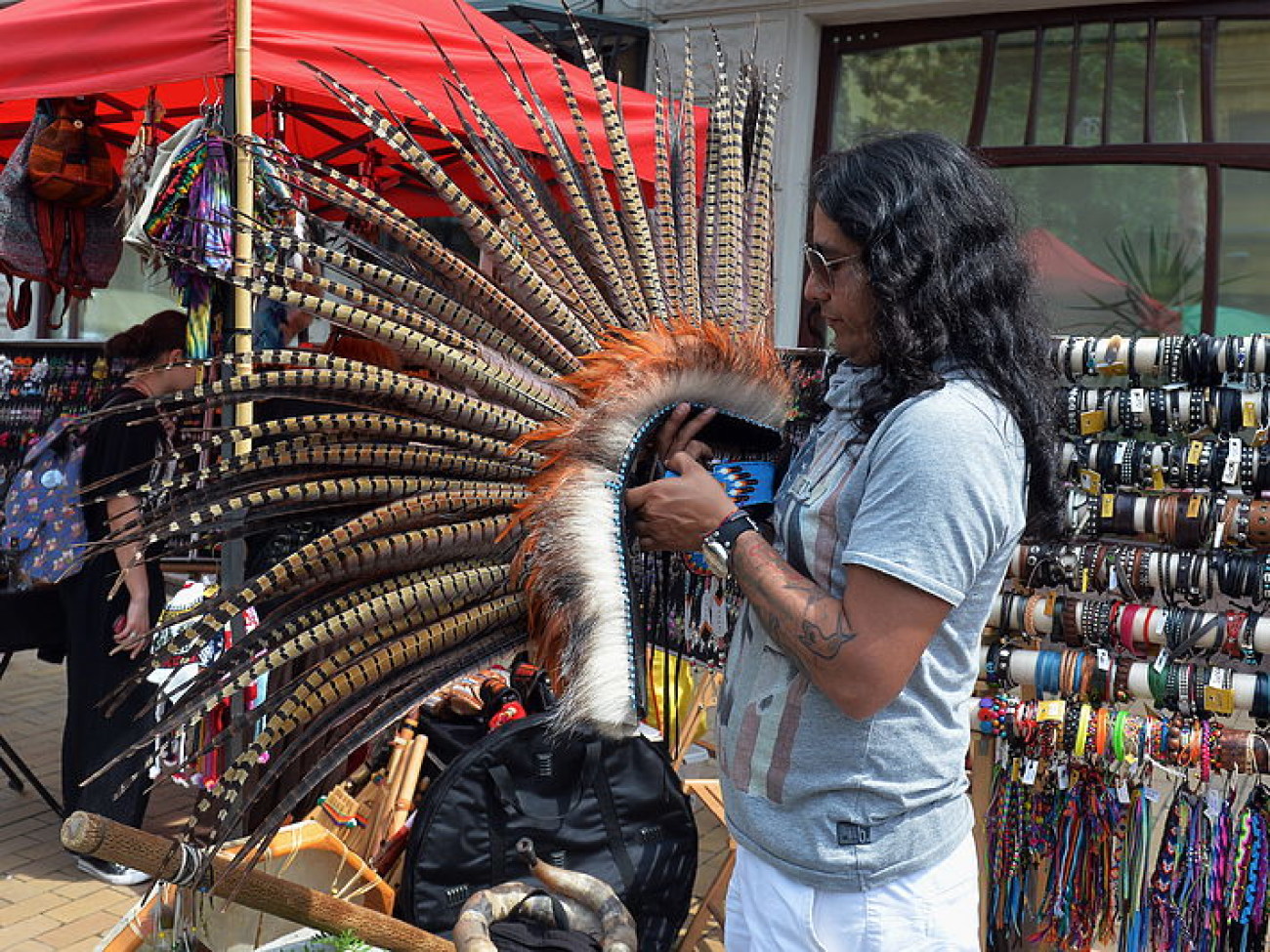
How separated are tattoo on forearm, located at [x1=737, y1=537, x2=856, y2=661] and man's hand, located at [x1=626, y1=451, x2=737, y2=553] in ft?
0.23

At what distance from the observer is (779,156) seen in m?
5.91

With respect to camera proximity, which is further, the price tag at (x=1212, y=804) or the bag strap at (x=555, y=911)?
the price tag at (x=1212, y=804)

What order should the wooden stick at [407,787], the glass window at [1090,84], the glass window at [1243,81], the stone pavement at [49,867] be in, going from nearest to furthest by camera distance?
the wooden stick at [407,787] < the stone pavement at [49,867] < the glass window at [1243,81] < the glass window at [1090,84]

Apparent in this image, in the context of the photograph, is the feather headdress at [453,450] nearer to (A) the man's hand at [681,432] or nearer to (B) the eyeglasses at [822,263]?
(A) the man's hand at [681,432]

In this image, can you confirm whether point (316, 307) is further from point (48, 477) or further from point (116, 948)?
point (48, 477)

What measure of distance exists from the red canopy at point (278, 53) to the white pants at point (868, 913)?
1745 mm

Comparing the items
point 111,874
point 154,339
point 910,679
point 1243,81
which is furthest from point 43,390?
point 1243,81

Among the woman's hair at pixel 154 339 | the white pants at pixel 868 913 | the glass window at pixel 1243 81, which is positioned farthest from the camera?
the glass window at pixel 1243 81

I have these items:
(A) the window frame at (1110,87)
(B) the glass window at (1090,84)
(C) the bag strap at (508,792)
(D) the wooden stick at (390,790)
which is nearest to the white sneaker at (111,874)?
(D) the wooden stick at (390,790)

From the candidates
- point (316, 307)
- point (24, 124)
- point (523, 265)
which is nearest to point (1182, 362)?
point (523, 265)

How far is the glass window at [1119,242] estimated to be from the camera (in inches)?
211

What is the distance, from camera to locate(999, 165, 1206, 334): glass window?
211 inches

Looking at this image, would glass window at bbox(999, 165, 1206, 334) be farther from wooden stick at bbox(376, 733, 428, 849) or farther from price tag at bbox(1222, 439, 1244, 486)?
wooden stick at bbox(376, 733, 428, 849)

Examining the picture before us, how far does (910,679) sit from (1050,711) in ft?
4.63
